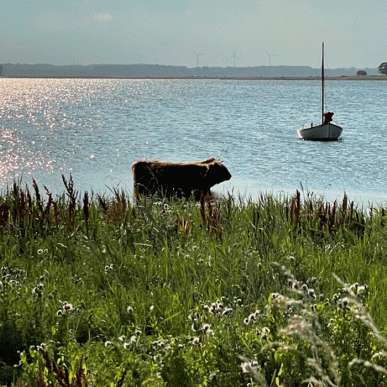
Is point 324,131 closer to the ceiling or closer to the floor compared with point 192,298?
closer to the floor

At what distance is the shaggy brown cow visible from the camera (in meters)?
16.2

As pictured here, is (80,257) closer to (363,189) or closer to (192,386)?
(192,386)

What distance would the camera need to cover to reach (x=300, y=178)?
2853cm

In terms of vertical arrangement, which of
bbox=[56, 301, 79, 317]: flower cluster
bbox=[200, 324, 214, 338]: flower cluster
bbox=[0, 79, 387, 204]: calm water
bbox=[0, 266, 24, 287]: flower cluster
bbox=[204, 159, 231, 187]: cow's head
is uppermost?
bbox=[200, 324, 214, 338]: flower cluster

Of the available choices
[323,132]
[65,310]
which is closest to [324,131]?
[323,132]

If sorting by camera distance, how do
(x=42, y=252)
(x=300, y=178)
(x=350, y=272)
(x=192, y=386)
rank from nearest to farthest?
(x=192, y=386) < (x=350, y=272) < (x=42, y=252) < (x=300, y=178)

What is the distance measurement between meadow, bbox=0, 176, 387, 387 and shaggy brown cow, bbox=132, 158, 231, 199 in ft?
16.2

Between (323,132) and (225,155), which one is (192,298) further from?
(323,132)

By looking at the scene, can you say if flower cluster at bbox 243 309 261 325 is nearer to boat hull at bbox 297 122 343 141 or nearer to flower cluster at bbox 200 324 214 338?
flower cluster at bbox 200 324 214 338

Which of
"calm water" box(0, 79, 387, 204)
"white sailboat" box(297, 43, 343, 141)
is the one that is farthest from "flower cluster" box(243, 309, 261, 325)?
"white sailboat" box(297, 43, 343, 141)

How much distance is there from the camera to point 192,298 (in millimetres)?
6527

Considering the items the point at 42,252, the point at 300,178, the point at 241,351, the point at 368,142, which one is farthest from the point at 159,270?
the point at 368,142

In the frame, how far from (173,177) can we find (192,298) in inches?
386

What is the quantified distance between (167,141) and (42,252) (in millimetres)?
42665
